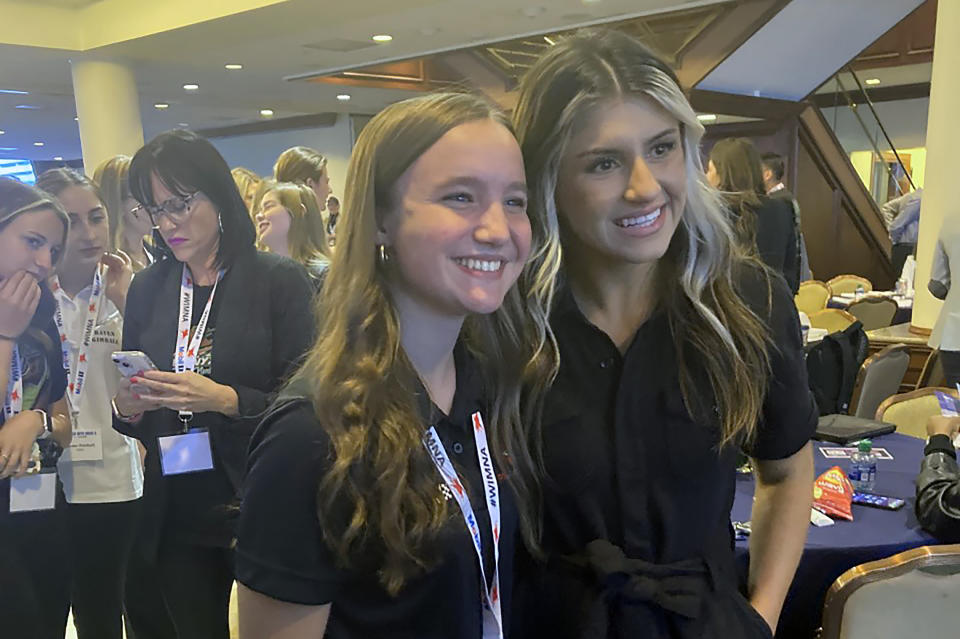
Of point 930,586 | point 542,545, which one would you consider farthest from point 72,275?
point 930,586

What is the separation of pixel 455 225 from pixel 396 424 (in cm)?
28

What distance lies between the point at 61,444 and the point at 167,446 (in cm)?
50

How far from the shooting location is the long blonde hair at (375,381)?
1.00 m

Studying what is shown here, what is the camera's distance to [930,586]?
167 centimetres

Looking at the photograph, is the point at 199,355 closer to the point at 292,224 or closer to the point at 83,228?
the point at 83,228

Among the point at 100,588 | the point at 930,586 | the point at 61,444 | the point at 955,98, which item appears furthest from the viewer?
the point at 955,98

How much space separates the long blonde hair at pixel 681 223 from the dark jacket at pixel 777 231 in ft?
10.1

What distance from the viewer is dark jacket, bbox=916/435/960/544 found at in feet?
6.56

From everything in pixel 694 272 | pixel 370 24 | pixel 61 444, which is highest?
pixel 370 24

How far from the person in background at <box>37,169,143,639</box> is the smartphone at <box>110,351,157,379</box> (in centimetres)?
52

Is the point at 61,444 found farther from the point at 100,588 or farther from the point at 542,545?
the point at 542,545

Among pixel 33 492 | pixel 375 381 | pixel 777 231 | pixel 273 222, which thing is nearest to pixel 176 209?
pixel 33 492

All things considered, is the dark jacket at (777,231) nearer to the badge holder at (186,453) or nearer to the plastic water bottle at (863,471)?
the plastic water bottle at (863,471)

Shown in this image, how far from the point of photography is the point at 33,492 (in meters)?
2.11
